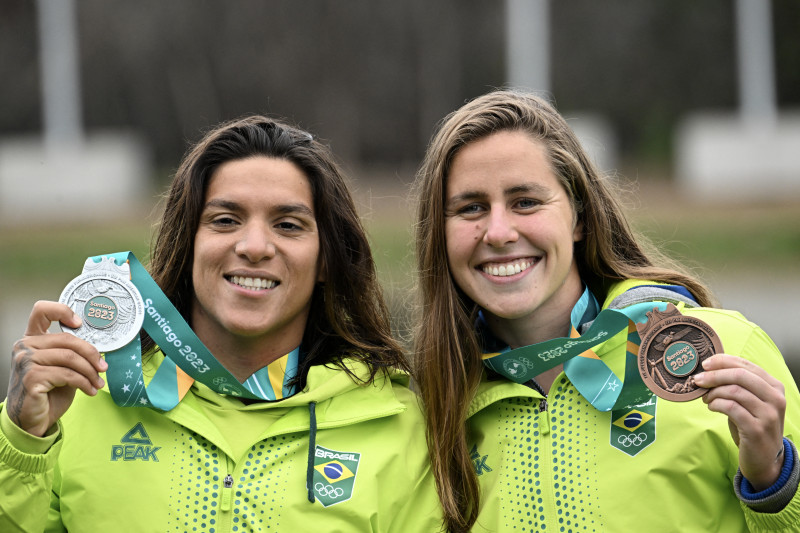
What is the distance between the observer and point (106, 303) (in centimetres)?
310

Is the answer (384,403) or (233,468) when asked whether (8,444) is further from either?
(384,403)

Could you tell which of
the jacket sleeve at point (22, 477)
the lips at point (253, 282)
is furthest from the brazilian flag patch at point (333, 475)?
the jacket sleeve at point (22, 477)

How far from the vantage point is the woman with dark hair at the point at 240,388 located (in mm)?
2914

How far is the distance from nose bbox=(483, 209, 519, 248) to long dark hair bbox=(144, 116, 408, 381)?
626 mm

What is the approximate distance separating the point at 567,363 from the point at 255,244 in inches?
42.8

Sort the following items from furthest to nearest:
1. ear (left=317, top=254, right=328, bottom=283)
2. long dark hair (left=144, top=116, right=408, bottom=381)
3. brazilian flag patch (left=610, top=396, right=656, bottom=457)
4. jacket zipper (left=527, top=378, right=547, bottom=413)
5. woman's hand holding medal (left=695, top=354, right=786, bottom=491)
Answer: ear (left=317, top=254, right=328, bottom=283)
long dark hair (left=144, top=116, right=408, bottom=381)
jacket zipper (left=527, top=378, right=547, bottom=413)
brazilian flag patch (left=610, top=396, right=656, bottom=457)
woman's hand holding medal (left=695, top=354, right=786, bottom=491)

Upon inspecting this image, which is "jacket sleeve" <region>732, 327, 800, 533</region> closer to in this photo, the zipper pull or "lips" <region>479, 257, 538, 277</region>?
"lips" <region>479, 257, 538, 277</region>

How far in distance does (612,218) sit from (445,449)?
1.07 meters

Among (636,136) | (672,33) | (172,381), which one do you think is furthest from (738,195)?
(172,381)

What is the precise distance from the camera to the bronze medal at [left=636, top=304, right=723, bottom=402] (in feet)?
9.38

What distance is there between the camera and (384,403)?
338cm

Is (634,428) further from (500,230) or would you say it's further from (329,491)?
(329,491)

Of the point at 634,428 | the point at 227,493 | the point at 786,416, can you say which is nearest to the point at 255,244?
the point at 227,493

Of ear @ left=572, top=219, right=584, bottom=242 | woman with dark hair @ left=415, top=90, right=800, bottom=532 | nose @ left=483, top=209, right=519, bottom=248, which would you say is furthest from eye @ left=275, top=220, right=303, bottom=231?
ear @ left=572, top=219, right=584, bottom=242
